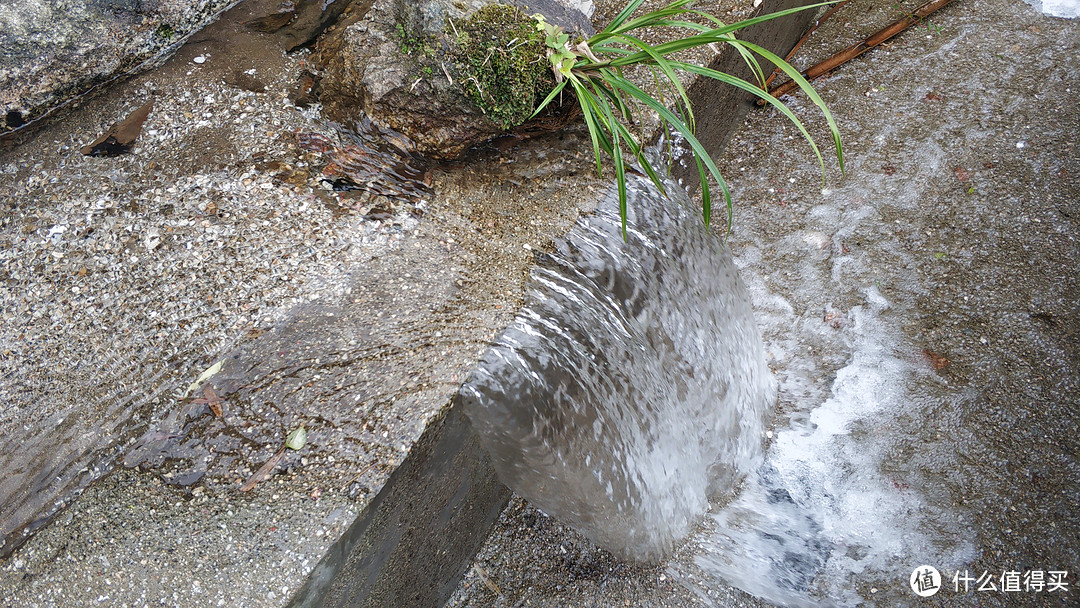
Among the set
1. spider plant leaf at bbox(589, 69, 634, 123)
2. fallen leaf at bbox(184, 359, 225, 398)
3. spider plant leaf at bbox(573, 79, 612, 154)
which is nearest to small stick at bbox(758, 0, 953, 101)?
spider plant leaf at bbox(589, 69, 634, 123)

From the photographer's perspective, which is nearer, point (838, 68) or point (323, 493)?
point (323, 493)

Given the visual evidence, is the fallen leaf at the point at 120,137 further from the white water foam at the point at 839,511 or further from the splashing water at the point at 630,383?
the white water foam at the point at 839,511

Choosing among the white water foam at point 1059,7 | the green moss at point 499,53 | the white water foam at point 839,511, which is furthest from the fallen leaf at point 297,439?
the white water foam at point 1059,7

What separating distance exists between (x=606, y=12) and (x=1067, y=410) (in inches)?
84.0

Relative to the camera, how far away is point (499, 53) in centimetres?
184

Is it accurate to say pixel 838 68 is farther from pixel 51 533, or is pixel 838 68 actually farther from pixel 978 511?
pixel 51 533

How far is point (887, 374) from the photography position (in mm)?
2354

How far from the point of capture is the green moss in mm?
1836

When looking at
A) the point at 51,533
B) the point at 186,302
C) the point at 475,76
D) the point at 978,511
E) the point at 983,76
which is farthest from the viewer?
the point at 983,76

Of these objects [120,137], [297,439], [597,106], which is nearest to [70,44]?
[120,137]

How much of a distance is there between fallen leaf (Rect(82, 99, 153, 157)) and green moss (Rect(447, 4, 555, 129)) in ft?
3.38

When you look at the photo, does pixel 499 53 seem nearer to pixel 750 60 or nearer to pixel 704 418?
pixel 750 60

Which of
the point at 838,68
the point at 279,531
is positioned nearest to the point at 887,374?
the point at 838,68

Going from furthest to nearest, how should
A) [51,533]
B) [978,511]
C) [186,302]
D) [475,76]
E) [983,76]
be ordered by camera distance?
[983,76] < [978,511] < [475,76] < [186,302] < [51,533]
